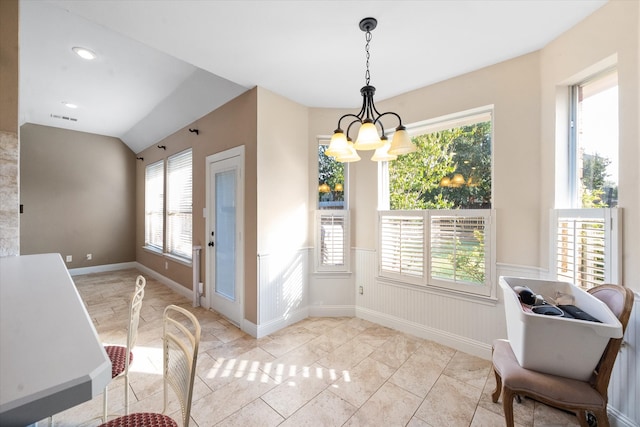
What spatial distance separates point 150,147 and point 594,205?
6684 mm

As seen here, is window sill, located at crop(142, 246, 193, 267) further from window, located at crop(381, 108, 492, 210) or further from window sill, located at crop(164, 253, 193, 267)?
window, located at crop(381, 108, 492, 210)

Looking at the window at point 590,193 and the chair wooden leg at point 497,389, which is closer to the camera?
the window at point 590,193

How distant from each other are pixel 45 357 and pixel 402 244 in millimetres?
2824

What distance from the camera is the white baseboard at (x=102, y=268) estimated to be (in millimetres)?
5352

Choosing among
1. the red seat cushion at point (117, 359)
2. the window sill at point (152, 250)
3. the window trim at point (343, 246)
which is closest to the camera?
the red seat cushion at point (117, 359)

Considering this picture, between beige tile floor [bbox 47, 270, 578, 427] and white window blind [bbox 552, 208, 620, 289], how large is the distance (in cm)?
97

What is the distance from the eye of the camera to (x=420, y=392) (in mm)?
1974

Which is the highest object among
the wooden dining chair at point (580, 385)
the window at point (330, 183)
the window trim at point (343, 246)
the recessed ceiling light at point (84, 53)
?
the recessed ceiling light at point (84, 53)

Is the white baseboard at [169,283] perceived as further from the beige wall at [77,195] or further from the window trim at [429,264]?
the window trim at [429,264]

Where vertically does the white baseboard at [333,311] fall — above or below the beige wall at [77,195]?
below

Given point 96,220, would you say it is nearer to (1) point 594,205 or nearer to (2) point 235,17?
(2) point 235,17

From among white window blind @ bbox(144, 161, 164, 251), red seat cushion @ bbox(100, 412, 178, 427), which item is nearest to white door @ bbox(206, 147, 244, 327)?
red seat cushion @ bbox(100, 412, 178, 427)

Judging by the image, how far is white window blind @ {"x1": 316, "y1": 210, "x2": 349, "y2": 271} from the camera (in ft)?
11.0

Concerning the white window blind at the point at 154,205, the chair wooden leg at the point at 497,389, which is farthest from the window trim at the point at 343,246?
the white window blind at the point at 154,205
